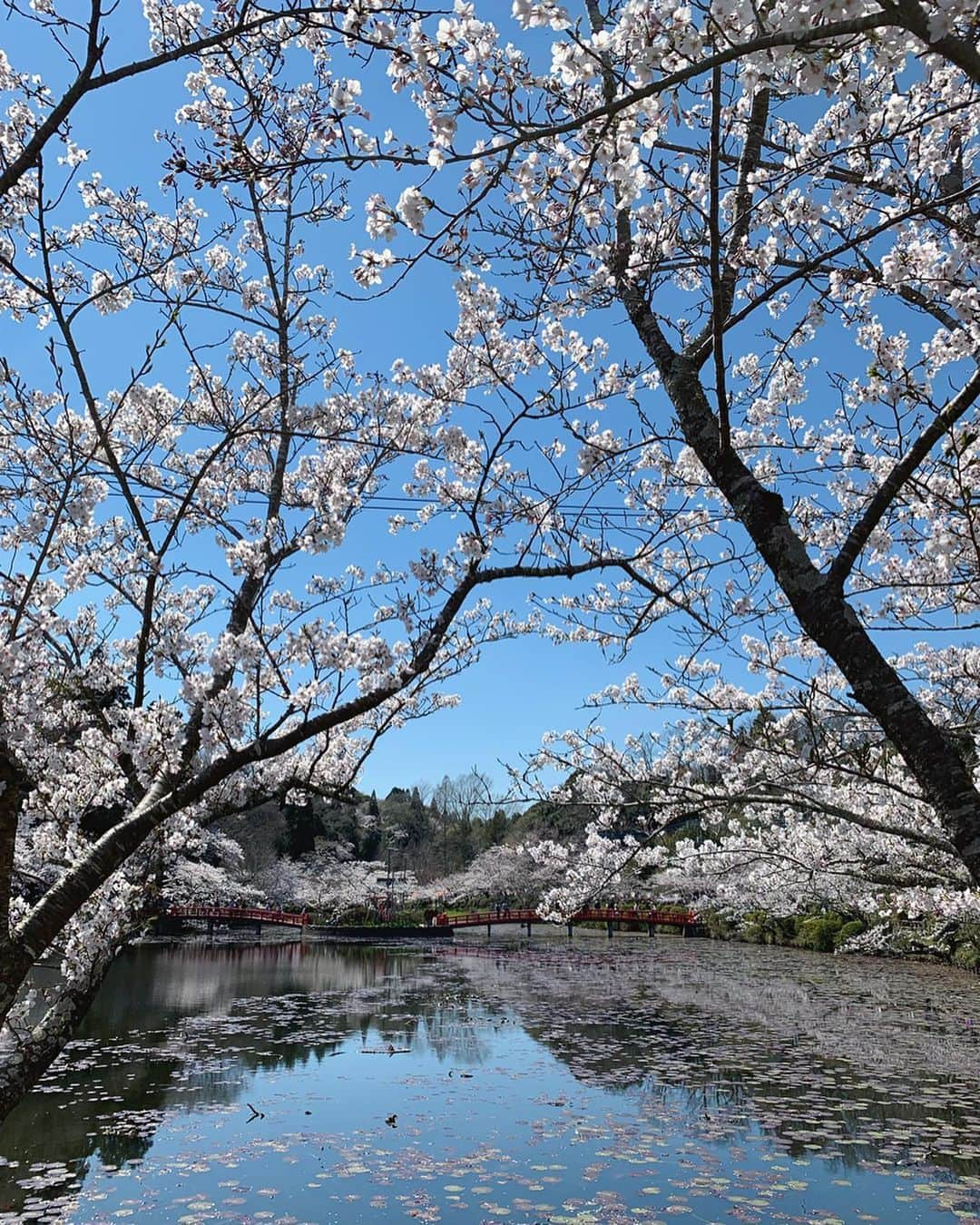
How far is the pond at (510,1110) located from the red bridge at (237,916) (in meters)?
13.8

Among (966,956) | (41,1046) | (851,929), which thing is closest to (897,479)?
(41,1046)

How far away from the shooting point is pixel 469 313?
4.22 meters

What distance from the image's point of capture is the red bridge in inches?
1086

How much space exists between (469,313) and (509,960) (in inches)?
828

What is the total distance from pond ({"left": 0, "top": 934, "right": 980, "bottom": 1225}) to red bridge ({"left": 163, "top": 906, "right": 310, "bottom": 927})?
543 inches

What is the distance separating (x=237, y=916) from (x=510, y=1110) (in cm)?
2312

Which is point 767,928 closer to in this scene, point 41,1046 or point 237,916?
point 237,916

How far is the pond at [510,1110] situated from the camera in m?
5.50

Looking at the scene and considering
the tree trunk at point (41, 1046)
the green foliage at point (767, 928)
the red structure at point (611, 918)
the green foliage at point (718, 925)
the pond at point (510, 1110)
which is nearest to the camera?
the tree trunk at point (41, 1046)

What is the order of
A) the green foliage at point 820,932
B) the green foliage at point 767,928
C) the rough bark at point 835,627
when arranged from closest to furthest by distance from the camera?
1. the rough bark at point 835,627
2. the green foliage at point 820,932
3. the green foliage at point 767,928

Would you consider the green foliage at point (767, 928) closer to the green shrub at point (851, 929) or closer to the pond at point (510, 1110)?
the green shrub at point (851, 929)

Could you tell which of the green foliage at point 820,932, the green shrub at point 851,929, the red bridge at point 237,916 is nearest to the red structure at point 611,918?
the red bridge at point 237,916

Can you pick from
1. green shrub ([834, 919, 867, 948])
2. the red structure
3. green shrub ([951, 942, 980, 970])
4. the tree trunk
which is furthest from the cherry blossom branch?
the red structure

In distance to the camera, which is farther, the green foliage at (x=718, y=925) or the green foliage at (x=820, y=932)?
the green foliage at (x=718, y=925)
